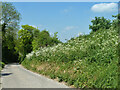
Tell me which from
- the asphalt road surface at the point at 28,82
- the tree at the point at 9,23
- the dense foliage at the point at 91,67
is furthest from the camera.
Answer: the tree at the point at 9,23

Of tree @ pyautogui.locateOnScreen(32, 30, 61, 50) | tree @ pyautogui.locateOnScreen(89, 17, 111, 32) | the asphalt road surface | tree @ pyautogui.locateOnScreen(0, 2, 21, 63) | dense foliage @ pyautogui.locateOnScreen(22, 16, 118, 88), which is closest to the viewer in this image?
dense foliage @ pyautogui.locateOnScreen(22, 16, 118, 88)

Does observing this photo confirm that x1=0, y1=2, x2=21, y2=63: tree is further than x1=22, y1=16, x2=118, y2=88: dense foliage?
Yes

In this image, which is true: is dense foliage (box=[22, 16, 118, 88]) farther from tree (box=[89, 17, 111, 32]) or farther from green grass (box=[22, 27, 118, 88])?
tree (box=[89, 17, 111, 32])

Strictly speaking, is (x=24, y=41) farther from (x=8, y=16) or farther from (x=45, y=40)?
(x=45, y=40)

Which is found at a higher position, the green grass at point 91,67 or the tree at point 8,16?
the tree at point 8,16

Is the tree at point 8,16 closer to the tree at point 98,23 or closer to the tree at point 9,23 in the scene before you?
the tree at point 9,23

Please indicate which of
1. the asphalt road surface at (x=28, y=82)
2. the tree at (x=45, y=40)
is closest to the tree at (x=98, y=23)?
the tree at (x=45, y=40)

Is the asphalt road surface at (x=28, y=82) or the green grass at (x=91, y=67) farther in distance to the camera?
the asphalt road surface at (x=28, y=82)

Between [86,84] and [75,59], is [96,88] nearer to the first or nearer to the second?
[86,84]

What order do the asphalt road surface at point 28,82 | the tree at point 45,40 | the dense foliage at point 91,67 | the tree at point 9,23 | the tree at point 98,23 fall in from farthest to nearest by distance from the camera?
1. the tree at point 9,23
2. the tree at point 98,23
3. the tree at point 45,40
4. the asphalt road surface at point 28,82
5. the dense foliage at point 91,67

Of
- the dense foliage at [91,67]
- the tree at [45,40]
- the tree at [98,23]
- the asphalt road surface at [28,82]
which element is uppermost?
the tree at [98,23]

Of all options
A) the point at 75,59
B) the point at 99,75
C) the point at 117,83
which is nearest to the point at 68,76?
the point at 75,59

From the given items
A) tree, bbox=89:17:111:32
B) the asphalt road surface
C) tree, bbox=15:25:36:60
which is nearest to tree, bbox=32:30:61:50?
tree, bbox=89:17:111:32

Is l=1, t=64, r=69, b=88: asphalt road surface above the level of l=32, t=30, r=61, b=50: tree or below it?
below
